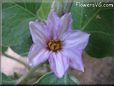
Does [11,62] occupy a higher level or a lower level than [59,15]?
lower

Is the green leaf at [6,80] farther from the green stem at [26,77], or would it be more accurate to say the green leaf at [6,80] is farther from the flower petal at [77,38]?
the flower petal at [77,38]

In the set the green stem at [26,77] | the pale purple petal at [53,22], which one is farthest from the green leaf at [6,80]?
the pale purple petal at [53,22]

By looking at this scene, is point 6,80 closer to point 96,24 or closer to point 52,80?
point 52,80

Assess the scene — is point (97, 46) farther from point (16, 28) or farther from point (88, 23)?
point (16, 28)

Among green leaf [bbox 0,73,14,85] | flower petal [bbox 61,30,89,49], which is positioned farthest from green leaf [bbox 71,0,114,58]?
green leaf [bbox 0,73,14,85]

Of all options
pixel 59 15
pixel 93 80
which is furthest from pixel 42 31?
pixel 93 80

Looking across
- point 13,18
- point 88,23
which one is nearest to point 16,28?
point 13,18

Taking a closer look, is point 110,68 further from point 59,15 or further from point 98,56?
point 59,15
